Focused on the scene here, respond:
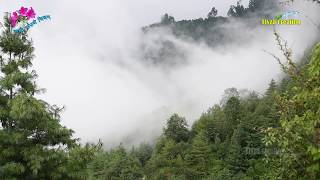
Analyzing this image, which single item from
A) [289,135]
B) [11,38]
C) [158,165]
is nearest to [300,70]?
[289,135]

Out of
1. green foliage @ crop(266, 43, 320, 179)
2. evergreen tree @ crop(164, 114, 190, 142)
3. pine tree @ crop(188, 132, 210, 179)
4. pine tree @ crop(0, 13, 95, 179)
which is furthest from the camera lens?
evergreen tree @ crop(164, 114, 190, 142)

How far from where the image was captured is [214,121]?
124 metres

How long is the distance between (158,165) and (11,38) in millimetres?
79204

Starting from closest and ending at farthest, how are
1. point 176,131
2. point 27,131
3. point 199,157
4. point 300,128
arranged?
point 300,128 → point 27,131 → point 199,157 → point 176,131

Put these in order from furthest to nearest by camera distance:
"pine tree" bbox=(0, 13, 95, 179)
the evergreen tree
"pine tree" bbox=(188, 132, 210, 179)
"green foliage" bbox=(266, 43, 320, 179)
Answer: the evergreen tree, "pine tree" bbox=(188, 132, 210, 179), "pine tree" bbox=(0, 13, 95, 179), "green foliage" bbox=(266, 43, 320, 179)

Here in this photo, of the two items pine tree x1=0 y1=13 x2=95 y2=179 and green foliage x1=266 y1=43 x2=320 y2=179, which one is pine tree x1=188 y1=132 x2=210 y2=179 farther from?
green foliage x1=266 y1=43 x2=320 y2=179

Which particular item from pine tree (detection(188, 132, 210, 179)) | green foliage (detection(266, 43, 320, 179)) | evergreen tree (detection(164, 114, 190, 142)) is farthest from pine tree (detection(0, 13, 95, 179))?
evergreen tree (detection(164, 114, 190, 142))

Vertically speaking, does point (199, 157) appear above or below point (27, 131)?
above

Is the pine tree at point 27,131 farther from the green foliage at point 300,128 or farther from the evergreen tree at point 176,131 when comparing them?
the evergreen tree at point 176,131

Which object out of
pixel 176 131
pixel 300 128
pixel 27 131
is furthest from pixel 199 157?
pixel 300 128

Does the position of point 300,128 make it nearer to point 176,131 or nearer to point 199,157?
point 199,157

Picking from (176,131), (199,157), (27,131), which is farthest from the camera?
(176,131)

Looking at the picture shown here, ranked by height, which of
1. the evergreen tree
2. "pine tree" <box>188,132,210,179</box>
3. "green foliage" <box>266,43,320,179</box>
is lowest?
"green foliage" <box>266,43,320,179</box>

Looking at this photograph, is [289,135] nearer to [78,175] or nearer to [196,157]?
[78,175]
